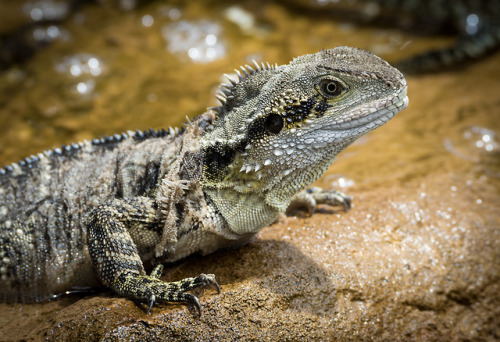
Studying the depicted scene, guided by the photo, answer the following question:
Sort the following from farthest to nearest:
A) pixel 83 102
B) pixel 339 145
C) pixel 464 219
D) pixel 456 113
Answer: pixel 83 102 → pixel 456 113 → pixel 464 219 → pixel 339 145

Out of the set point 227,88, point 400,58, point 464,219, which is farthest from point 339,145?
point 400,58

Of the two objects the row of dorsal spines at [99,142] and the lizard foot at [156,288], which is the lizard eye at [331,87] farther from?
the lizard foot at [156,288]

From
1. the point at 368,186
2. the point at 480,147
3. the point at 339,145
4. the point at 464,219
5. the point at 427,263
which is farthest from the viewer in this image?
the point at 480,147

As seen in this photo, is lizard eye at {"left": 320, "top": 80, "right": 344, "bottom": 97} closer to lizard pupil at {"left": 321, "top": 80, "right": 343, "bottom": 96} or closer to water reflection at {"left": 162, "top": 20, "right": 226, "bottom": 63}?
lizard pupil at {"left": 321, "top": 80, "right": 343, "bottom": 96}

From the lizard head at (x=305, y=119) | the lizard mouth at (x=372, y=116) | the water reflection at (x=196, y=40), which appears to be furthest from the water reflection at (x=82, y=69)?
the lizard mouth at (x=372, y=116)

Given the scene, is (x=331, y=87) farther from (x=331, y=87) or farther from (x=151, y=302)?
(x=151, y=302)

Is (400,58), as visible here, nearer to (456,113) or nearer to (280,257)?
(456,113)

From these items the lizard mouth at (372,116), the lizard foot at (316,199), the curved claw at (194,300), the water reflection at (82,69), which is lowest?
the curved claw at (194,300)

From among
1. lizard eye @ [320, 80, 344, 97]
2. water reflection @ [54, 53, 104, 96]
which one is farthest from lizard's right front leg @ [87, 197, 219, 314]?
water reflection @ [54, 53, 104, 96]
